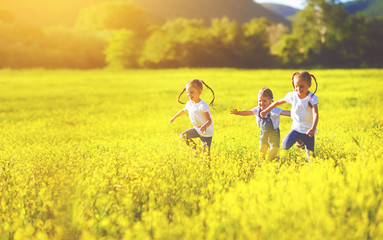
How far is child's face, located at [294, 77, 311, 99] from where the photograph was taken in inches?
177

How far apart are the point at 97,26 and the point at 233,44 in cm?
4003

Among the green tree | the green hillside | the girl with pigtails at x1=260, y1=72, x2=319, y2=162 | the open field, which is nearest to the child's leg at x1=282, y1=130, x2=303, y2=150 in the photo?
the girl with pigtails at x1=260, y1=72, x2=319, y2=162

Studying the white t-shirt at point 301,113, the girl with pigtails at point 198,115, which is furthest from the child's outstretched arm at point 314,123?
the girl with pigtails at point 198,115

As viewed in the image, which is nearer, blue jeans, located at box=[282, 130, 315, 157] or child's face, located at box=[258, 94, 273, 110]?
blue jeans, located at box=[282, 130, 315, 157]

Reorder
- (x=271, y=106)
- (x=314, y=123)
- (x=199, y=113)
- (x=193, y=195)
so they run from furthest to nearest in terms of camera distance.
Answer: (x=199, y=113) → (x=271, y=106) → (x=314, y=123) → (x=193, y=195)

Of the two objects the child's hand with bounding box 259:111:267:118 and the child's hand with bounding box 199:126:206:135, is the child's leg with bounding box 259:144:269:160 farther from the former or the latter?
the child's hand with bounding box 199:126:206:135

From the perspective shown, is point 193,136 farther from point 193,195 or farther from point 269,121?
point 193,195

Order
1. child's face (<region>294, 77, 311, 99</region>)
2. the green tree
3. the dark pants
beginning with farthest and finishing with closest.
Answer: the green tree
the dark pants
child's face (<region>294, 77, 311, 99</region>)

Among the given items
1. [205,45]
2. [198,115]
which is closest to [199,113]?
[198,115]

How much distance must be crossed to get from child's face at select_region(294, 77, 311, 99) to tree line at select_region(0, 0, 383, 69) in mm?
43813

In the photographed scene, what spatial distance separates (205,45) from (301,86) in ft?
159

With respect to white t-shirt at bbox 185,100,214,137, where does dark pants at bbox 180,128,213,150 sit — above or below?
below

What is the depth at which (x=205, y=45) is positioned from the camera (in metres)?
51.4

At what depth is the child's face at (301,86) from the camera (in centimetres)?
450
